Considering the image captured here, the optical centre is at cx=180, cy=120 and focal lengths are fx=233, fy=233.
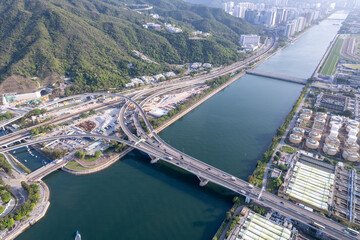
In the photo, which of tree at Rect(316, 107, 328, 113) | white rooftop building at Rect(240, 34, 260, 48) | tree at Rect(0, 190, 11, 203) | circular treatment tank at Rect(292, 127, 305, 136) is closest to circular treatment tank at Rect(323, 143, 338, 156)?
circular treatment tank at Rect(292, 127, 305, 136)

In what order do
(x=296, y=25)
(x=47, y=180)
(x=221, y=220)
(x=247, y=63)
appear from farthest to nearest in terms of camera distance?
1. (x=296, y=25)
2. (x=247, y=63)
3. (x=47, y=180)
4. (x=221, y=220)

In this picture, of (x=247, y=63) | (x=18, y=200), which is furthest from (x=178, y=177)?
(x=247, y=63)

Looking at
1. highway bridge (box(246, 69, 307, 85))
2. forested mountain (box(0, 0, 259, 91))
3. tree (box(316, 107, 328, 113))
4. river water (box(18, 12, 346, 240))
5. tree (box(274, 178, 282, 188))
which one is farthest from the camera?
highway bridge (box(246, 69, 307, 85))

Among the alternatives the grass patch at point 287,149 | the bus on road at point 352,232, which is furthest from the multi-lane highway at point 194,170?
the grass patch at point 287,149

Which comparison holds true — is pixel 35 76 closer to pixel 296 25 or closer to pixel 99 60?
pixel 99 60

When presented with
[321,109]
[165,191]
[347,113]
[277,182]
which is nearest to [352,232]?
[277,182]

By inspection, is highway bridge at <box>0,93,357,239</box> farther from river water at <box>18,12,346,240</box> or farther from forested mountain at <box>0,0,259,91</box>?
forested mountain at <box>0,0,259,91</box>
